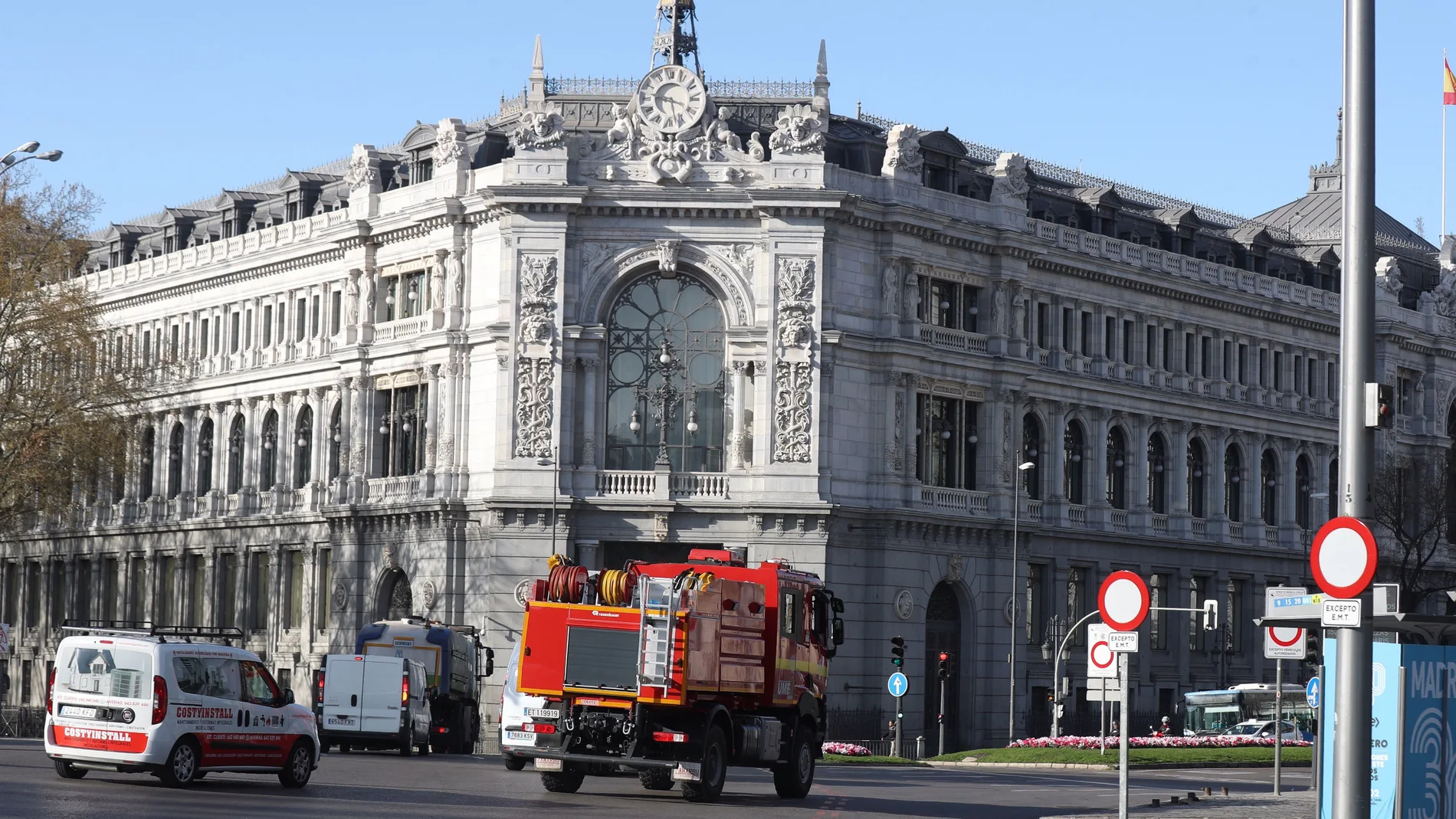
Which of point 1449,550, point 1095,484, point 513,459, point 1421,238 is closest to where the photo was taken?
point 513,459

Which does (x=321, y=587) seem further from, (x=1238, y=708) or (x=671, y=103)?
(x=1238, y=708)

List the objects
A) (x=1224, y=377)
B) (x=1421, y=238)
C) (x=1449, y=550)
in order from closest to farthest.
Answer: (x=1224, y=377), (x=1449, y=550), (x=1421, y=238)

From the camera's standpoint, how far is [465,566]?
6669cm

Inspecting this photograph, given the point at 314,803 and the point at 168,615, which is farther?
the point at 168,615

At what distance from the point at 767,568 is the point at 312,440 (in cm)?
4311

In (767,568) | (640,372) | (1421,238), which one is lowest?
(767,568)

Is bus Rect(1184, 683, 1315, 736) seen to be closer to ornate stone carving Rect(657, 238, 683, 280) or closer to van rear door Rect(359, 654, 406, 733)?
ornate stone carving Rect(657, 238, 683, 280)

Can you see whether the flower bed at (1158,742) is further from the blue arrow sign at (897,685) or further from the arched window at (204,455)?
the arched window at (204,455)

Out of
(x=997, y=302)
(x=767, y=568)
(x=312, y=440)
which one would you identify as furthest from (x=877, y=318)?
(x=767, y=568)

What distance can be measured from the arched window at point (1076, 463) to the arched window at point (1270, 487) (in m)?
12.2

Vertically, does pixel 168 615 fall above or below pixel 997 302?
below

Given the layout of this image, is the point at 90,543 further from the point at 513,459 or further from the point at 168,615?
the point at 513,459

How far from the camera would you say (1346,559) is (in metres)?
17.0

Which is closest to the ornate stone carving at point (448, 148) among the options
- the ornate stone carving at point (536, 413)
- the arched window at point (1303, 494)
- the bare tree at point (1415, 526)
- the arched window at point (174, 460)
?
the ornate stone carving at point (536, 413)
